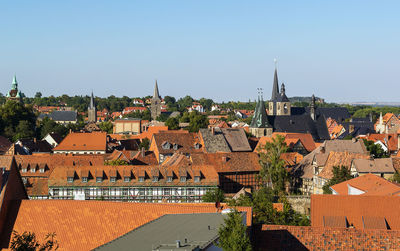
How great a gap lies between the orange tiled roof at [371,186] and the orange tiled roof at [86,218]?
60.1ft

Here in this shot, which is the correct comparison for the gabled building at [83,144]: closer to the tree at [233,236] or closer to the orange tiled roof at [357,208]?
the orange tiled roof at [357,208]

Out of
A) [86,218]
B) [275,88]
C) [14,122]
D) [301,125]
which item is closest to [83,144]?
[14,122]

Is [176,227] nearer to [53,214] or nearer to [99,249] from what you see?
[99,249]

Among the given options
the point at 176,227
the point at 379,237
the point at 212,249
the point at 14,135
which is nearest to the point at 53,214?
the point at 176,227

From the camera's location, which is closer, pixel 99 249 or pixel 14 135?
pixel 99 249

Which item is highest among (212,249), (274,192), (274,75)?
(274,75)

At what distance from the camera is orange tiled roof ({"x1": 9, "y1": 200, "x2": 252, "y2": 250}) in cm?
3089

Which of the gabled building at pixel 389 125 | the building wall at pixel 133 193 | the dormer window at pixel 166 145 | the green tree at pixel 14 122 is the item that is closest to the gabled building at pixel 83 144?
the green tree at pixel 14 122

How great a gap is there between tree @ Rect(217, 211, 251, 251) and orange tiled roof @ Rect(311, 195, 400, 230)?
15.0 m

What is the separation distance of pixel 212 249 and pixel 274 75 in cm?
12762

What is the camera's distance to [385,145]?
94.2 metres

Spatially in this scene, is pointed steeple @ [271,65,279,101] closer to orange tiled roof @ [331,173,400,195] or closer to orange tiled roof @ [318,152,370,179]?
orange tiled roof @ [318,152,370,179]

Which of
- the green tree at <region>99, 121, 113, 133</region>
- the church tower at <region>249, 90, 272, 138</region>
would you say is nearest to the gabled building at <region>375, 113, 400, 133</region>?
the church tower at <region>249, 90, 272, 138</region>

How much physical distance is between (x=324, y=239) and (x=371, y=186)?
19126mm
